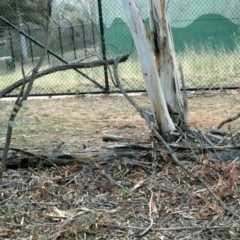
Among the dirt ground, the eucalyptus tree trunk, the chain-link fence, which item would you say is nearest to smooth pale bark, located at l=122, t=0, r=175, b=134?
the eucalyptus tree trunk

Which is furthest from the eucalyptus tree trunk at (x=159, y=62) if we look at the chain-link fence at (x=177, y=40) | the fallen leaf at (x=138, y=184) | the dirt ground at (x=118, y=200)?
the chain-link fence at (x=177, y=40)

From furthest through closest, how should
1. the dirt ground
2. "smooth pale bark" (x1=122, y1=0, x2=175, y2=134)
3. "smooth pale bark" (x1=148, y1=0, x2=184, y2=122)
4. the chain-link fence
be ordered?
1. the chain-link fence
2. "smooth pale bark" (x1=148, y1=0, x2=184, y2=122)
3. "smooth pale bark" (x1=122, y1=0, x2=175, y2=134)
4. the dirt ground

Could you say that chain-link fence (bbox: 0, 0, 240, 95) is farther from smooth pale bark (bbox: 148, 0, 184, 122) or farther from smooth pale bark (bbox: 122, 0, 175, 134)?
smooth pale bark (bbox: 122, 0, 175, 134)

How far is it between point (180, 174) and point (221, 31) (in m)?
7.58

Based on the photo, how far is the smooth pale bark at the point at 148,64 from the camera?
455 centimetres

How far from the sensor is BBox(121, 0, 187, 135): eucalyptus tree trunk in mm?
4562

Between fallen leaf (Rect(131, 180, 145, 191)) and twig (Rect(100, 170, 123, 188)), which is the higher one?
twig (Rect(100, 170, 123, 188))

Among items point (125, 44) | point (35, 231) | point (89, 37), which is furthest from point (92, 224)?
point (89, 37)

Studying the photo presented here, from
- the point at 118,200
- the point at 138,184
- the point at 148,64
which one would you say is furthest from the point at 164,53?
the point at 118,200

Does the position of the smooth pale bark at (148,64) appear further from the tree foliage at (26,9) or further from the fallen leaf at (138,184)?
the tree foliage at (26,9)

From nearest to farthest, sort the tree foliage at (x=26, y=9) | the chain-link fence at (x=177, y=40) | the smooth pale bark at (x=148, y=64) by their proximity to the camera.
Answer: the smooth pale bark at (x=148, y=64)
the tree foliage at (x=26, y=9)
the chain-link fence at (x=177, y=40)

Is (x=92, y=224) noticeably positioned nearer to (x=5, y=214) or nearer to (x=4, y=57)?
(x=5, y=214)

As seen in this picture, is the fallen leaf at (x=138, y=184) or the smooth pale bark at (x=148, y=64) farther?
the smooth pale bark at (x=148, y=64)

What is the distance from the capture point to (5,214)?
131 inches
